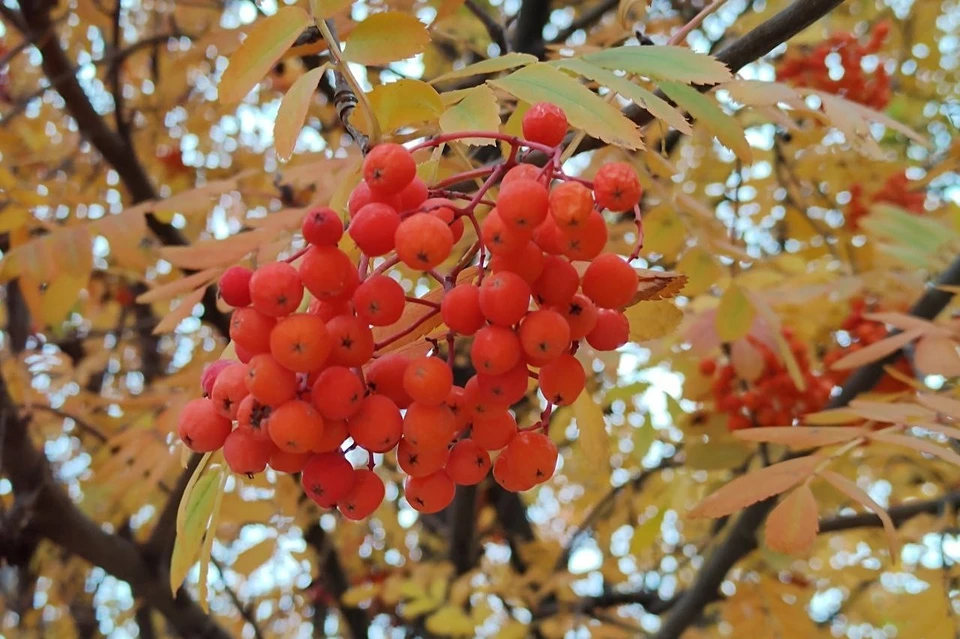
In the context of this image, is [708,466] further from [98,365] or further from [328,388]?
[98,365]

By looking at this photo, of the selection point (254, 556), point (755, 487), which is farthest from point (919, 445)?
point (254, 556)

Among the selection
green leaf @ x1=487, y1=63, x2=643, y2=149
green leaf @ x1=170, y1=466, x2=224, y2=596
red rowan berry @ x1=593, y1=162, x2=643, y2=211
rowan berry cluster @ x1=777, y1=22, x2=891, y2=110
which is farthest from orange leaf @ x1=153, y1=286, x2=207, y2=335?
rowan berry cluster @ x1=777, y1=22, x2=891, y2=110

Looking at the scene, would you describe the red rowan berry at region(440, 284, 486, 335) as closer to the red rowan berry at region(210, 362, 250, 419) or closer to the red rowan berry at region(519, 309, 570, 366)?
the red rowan berry at region(519, 309, 570, 366)

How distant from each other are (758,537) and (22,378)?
2.34 metres

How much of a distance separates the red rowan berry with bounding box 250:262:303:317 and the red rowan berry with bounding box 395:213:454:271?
105mm

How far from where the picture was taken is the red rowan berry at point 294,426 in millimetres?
735

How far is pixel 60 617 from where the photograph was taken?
4477 mm

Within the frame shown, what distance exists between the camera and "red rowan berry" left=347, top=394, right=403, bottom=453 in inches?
30.7

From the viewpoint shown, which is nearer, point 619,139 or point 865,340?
point 619,139

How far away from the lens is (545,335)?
0.74 m

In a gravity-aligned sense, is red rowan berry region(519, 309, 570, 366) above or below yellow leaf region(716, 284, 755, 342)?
above

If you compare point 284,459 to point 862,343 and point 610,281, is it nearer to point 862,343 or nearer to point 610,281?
point 610,281

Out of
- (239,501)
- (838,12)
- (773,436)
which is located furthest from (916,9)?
(239,501)

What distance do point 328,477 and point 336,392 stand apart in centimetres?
11
